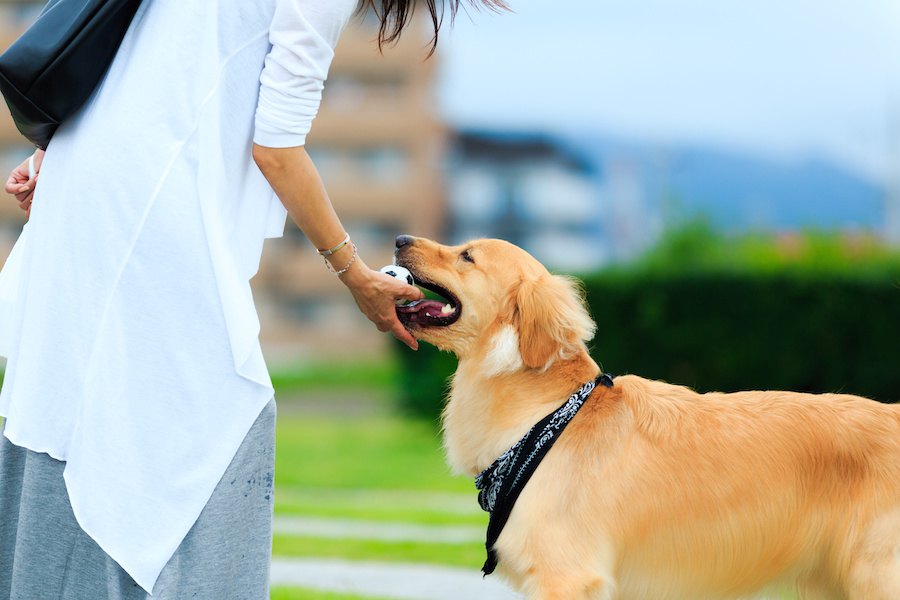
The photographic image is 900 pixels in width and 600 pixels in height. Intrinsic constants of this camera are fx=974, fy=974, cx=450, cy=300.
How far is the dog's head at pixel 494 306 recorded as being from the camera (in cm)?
354

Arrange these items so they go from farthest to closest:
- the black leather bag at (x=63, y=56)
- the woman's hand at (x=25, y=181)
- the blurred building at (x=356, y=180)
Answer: the blurred building at (x=356, y=180), the woman's hand at (x=25, y=181), the black leather bag at (x=63, y=56)

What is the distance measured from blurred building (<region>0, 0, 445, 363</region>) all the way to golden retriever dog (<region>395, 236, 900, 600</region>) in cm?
3359

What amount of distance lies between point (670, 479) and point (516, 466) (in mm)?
543

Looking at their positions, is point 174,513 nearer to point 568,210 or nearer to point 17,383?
point 17,383

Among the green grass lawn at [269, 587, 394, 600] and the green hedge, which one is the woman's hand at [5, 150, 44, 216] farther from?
the green hedge

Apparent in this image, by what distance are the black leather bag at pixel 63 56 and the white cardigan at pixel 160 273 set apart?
5cm

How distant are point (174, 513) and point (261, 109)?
1.03m

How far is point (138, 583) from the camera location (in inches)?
95.7

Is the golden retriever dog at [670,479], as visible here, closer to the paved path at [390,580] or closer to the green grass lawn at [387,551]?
the paved path at [390,580]

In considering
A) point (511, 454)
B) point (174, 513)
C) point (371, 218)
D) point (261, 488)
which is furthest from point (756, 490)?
point (371, 218)

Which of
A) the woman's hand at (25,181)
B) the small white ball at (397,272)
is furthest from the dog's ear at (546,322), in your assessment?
the woman's hand at (25,181)

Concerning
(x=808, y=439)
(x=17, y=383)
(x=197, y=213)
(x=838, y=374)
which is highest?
(x=197, y=213)

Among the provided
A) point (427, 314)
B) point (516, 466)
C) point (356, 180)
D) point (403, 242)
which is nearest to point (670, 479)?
point (516, 466)

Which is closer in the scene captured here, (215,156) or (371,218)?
(215,156)
